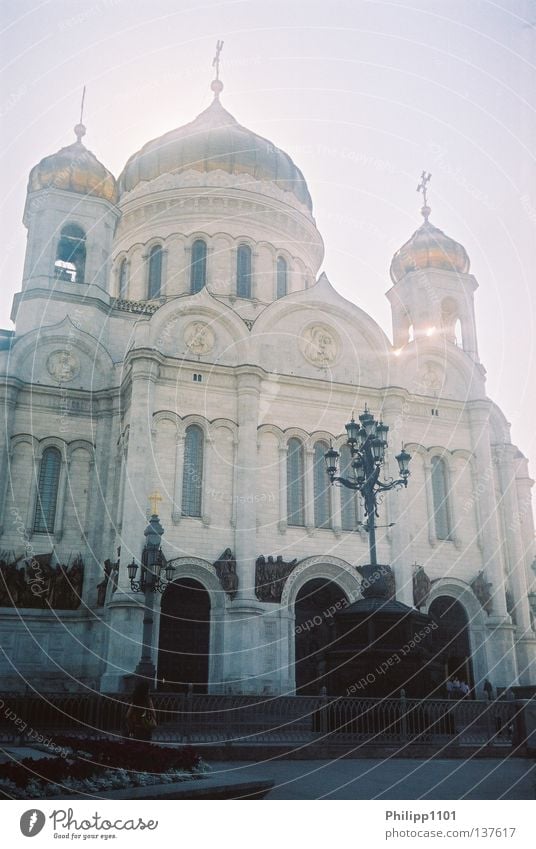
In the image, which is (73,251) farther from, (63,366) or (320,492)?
(320,492)

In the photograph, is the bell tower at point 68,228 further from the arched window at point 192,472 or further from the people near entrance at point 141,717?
the people near entrance at point 141,717

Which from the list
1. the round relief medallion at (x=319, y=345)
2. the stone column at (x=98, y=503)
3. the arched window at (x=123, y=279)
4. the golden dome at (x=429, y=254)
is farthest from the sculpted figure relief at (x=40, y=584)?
the golden dome at (x=429, y=254)

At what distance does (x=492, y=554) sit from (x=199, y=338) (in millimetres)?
11866

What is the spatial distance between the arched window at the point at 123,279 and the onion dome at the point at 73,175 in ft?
14.4

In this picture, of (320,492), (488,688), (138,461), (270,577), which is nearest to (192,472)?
(138,461)

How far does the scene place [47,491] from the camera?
2270 centimetres

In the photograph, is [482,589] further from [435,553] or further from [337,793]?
[337,793]

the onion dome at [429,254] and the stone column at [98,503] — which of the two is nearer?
the stone column at [98,503]

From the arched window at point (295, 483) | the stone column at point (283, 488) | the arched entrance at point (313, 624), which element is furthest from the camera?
the arched window at point (295, 483)

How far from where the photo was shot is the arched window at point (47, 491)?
874 inches

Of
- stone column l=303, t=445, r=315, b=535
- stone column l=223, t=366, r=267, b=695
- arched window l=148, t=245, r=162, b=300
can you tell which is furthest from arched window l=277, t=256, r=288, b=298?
stone column l=303, t=445, r=315, b=535

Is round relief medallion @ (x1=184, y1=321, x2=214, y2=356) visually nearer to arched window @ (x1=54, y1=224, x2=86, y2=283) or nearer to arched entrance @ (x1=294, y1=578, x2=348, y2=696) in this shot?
arched window @ (x1=54, y1=224, x2=86, y2=283)
